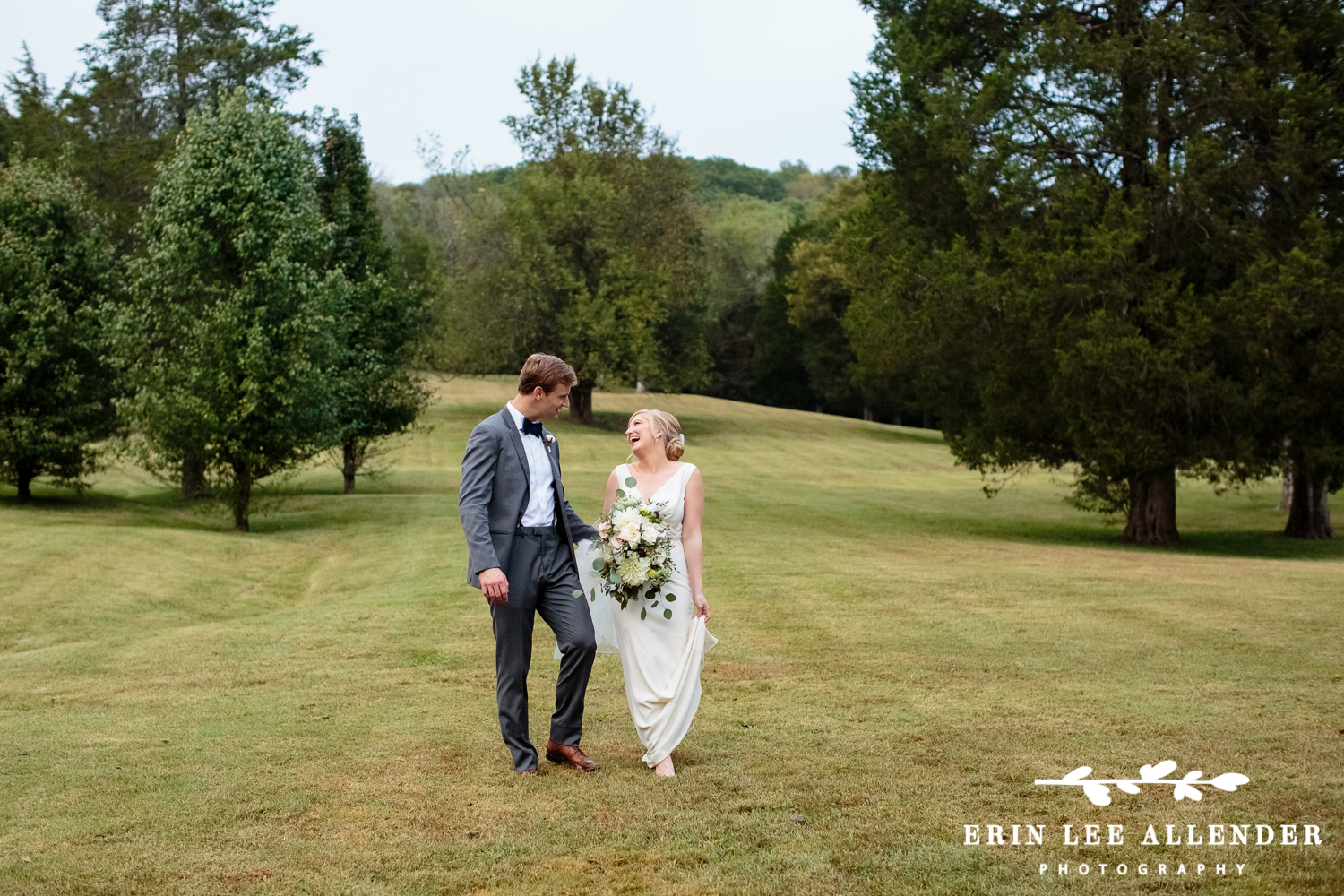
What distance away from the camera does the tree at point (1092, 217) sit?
72.2 ft

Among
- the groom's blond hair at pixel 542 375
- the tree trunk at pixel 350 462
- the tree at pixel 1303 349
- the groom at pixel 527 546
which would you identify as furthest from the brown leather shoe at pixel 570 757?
the tree trunk at pixel 350 462

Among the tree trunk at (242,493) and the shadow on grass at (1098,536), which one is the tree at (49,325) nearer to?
the tree trunk at (242,493)

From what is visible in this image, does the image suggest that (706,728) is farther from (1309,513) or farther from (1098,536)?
(1309,513)

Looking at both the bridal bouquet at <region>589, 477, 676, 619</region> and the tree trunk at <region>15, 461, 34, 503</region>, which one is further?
the tree trunk at <region>15, 461, 34, 503</region>

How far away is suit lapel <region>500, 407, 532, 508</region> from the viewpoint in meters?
6.68

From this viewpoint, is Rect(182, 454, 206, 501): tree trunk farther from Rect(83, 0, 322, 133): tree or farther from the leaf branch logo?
the leaf branch logo

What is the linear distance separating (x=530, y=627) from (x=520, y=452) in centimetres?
99

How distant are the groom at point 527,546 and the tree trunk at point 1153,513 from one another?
2141 centimetres

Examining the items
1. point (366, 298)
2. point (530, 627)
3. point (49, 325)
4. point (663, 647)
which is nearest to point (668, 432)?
point (663, 647)

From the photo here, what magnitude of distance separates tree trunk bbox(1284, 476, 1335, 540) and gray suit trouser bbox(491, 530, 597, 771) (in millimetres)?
25270

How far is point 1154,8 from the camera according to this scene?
24.4m

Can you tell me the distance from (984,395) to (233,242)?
15.8 metres

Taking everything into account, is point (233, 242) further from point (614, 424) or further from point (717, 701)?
point (614, 424)

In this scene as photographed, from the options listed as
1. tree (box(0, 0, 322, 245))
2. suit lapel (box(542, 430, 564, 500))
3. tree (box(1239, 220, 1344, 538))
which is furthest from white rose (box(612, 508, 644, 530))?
tree (box(0, 0, 322, 245))
